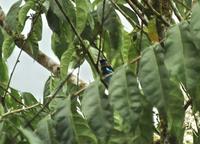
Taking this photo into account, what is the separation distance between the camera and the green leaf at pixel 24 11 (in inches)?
66.1

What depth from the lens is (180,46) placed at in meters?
1.02

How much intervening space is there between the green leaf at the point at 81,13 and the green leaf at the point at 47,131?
397 mm

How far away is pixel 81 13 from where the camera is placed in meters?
1.52

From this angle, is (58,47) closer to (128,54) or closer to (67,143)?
(128,54)

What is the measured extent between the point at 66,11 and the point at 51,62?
40.4 inches

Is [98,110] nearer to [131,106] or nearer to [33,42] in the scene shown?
[131,106]

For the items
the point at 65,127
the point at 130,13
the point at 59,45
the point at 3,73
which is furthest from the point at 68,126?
the point at 3,73

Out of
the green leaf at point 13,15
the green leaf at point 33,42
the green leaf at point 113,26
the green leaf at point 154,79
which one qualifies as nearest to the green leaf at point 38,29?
the green leaf at point 33,42

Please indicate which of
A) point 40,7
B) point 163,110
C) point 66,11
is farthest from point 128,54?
point 163,110

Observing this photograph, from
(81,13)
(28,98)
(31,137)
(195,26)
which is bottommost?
(31,137)

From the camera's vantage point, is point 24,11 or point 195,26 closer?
point 195,26

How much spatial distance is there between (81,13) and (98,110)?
51 centimetres

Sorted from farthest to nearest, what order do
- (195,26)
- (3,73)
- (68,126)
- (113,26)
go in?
(3,73) → (113,26) → (68,126) → (195,26)

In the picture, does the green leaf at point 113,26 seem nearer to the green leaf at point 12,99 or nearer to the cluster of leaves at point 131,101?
the cluster of leaves at point 131,101
